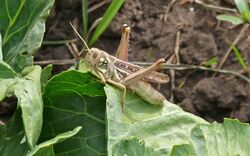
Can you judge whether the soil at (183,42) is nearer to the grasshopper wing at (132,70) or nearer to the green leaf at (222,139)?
the grasshopper wing at (132,70)

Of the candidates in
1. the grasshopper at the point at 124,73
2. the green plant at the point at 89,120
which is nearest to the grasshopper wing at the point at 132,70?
the grasshopper at the point at 124,73

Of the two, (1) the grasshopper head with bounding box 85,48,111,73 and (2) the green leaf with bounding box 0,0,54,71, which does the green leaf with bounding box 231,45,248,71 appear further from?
(2) the green leaf with bounding box 0,0,54,71

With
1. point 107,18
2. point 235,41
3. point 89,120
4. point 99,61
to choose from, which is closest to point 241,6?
point 235,41

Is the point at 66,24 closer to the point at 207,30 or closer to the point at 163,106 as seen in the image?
the point at 207,30

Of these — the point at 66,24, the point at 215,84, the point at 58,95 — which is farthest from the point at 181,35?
the point at 58,95

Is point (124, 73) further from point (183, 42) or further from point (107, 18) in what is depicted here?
point (183, 42)

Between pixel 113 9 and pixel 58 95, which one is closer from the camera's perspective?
pixel 58 95

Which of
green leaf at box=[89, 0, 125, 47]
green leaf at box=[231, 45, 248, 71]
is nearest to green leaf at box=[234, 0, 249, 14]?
green leaf at box=[231, 45, 248, 71]
